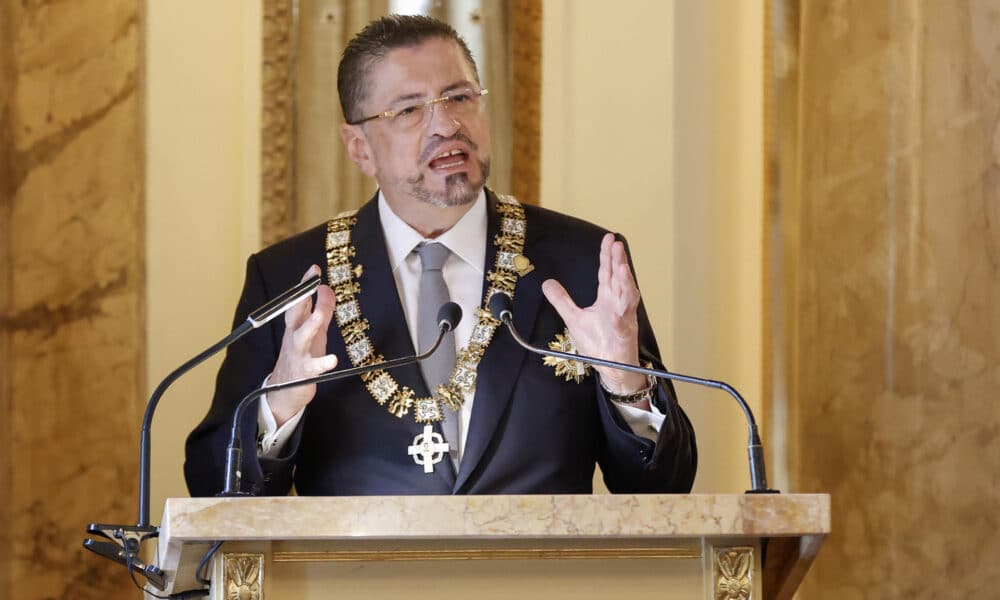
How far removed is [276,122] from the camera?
168 inches

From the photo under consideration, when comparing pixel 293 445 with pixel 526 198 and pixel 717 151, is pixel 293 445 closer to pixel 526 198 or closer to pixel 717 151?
pixel 526 198

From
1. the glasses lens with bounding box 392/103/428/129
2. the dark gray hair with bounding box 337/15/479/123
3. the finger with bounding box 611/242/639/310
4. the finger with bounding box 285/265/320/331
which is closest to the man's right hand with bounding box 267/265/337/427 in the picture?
the finger with bounding box 285/265/320/331

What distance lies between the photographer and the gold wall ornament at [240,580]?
6.69 ft

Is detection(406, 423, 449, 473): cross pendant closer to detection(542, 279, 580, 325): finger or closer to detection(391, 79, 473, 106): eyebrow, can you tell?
detection(542, 279, 580, 325): finger

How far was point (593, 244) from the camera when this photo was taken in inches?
134

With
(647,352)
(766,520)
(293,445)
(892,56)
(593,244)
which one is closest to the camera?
(766,520)

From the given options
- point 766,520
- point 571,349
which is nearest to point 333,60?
point 571,349

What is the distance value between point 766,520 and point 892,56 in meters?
1.90

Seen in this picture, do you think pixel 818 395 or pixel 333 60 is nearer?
pixel 818 395

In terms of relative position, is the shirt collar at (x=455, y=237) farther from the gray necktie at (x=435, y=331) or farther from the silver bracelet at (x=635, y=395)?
the silver bracelet at (x=635, y=395)

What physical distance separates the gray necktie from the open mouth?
181mm

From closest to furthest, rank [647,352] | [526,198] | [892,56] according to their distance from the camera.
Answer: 1. [647,352]
2. [892,56]
3. [526,198]

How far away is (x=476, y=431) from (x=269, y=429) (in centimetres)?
43

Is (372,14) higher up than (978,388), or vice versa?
(372,14)
